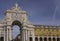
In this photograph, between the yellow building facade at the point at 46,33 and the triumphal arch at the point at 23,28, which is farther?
the yellow building facade at the point at 46,33

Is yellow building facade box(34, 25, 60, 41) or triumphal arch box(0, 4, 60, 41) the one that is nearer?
triumphal arch box(0, 4, 60, 41)

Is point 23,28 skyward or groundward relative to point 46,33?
skyward

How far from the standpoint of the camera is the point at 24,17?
11594cm

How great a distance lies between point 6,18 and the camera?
114625 millimetres

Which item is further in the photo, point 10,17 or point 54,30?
point 54,30

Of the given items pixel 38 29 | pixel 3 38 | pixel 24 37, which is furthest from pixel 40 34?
pixel 3 38

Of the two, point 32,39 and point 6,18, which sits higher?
point 6,18

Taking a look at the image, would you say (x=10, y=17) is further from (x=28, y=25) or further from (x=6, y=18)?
(x=28, y=25)

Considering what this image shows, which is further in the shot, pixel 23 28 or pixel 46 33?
pixel 46 33

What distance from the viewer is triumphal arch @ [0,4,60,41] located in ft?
371

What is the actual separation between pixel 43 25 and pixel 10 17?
773 inches

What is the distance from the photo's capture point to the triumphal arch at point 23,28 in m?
113

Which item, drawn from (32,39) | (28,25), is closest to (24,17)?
(28,25)

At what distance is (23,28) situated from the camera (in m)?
113
